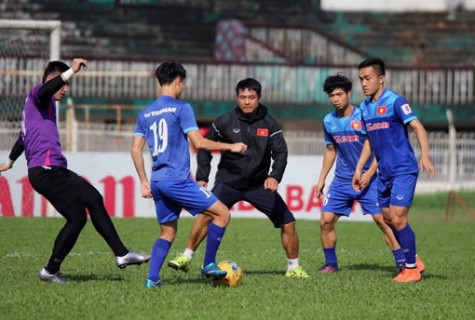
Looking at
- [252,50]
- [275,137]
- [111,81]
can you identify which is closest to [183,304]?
[275,137]

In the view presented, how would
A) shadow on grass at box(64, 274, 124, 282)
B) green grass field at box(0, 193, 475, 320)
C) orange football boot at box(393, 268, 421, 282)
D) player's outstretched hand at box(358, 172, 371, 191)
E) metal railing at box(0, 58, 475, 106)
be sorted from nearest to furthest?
1. green grass field at box(0, 193, 475, 320)
2. shadow on grass at box(64, 274, 124, 282)
3. orange football boot at box(393, 268, 421, 282)
4. player's outstretched hand at box(358, 172, 371, 191)
5. metal railing at box(0, 58, 475, 106)

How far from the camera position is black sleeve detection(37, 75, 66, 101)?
10719 mm

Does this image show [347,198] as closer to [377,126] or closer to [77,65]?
[377,126]

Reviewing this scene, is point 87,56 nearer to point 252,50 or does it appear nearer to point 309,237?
point 252,50

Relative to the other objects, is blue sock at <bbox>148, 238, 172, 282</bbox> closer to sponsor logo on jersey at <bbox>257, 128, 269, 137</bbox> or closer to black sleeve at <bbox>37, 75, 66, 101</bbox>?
black sleeve at <bbox>37, 75, 66, 101</bbox>

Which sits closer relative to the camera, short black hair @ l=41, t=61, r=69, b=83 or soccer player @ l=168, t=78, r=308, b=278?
short black hair @ l=41, t=61, r=69, b=83

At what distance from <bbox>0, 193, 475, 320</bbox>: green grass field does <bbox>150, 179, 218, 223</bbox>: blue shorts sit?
0.71 m

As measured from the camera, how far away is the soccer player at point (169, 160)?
34.1ft

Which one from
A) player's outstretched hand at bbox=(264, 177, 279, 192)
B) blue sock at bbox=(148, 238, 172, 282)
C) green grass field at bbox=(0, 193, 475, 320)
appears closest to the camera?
green grass field at bbox=(0, 193, 475, 320)

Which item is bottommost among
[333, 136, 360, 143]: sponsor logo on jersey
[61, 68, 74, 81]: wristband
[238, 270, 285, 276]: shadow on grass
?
[238, 270, 285, 276]: shadow on grass

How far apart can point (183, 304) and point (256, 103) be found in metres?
3.21

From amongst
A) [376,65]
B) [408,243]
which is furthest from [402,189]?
[376,65]

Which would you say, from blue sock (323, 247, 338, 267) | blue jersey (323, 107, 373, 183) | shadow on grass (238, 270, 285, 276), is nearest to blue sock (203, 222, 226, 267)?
shadow on grass (238, 270, 285, 276)

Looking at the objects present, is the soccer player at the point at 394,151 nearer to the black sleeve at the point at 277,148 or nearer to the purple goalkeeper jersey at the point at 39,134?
the black sleeve at the point at 277,148
